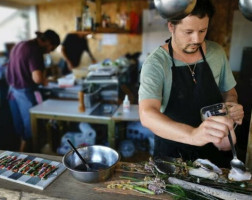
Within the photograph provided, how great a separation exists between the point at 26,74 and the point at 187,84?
246 cm

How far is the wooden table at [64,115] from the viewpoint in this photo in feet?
9.60

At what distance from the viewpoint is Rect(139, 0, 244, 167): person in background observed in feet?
5.11

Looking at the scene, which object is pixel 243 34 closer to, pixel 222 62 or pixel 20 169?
pixel 222 62

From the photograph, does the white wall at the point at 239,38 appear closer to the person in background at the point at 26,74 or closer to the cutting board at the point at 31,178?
the person in background at the point at 26,74

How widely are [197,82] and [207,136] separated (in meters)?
0.63

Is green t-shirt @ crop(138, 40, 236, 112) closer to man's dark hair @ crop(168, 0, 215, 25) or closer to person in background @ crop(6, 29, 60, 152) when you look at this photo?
man's dark hair @ crop(168, 0, 215, 25)

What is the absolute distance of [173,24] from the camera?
168 centimetres

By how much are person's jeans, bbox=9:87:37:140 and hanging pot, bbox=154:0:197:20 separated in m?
2.63

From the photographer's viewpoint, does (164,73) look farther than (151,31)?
No

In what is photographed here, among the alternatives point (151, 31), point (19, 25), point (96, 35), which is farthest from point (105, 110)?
point (19, 25)

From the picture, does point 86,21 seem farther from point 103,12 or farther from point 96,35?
point 96,35

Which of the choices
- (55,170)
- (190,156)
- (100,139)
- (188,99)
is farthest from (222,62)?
(100,139)

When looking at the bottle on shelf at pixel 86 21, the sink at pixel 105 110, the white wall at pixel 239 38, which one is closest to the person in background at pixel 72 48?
the bottle on shelf at pixel 86 21

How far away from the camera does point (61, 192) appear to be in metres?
1.34
